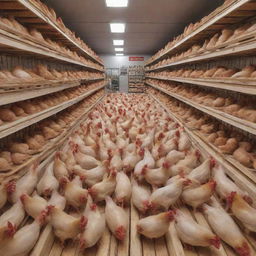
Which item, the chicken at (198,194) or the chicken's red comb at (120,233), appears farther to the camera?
the chicken at (198,194)

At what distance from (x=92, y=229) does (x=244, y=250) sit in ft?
3.05

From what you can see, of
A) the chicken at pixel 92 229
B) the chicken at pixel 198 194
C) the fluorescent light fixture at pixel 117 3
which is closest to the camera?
the chicken at pixel 92 229

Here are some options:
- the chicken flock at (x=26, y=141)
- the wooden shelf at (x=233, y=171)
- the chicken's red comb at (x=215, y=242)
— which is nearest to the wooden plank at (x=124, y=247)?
→ the chicken's red comb at (x=215, y=242)

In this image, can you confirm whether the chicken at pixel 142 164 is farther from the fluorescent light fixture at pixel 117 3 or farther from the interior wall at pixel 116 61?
the interior wall at pixel 116 61


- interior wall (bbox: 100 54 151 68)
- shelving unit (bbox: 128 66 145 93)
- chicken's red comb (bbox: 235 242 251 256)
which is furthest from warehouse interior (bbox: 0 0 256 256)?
interior wall (bbox: 100 54 151 68)

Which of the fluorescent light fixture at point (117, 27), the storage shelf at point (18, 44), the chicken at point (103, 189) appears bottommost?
the chicken at point (103, 189)

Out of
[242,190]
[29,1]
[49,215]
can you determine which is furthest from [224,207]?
[29,1]

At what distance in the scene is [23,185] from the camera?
6.45ft

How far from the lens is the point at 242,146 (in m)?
2.52

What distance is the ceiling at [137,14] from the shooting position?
5477 mm

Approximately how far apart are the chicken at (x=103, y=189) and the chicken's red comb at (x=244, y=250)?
0.98 meters

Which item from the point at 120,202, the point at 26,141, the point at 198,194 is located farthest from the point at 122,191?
the point at 26,141

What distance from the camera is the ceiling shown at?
548 cm

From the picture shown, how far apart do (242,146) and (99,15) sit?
556 cm
